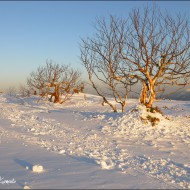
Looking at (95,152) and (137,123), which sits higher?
(137,123)

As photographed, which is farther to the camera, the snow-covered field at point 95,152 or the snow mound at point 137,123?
the snow mound at point 137,123

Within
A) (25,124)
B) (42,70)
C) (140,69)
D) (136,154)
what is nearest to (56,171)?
(136,154)

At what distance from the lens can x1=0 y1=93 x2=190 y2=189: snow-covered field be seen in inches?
167

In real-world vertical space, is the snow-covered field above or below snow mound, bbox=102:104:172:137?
below

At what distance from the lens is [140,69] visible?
36.1 ft

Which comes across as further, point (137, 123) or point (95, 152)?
point (137, 123)

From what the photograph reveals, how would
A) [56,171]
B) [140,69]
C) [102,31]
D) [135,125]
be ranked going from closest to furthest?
[56,171] → [135,125] → [140,69] → [102,31]

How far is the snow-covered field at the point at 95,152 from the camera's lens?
4.25 meters

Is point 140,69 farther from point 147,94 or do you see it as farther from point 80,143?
point 80,143

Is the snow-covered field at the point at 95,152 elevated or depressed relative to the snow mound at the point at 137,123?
depressed

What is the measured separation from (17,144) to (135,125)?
14.7 feet

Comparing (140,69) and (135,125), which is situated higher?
(140,69)

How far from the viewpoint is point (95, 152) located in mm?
6266

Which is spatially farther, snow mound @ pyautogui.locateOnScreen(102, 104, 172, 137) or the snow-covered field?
snow mound @ pyautogui.locateOnScreen(102, 104, 172, 137)
